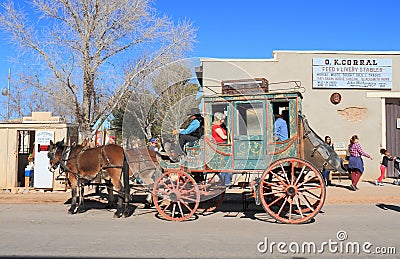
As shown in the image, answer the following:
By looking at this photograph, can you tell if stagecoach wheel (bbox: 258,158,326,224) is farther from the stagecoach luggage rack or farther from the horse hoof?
the horse hoof

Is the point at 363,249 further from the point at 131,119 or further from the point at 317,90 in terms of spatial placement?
the point at 317,90

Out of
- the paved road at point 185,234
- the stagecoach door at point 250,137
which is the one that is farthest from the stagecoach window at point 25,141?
the stagecoach door at point 250,137

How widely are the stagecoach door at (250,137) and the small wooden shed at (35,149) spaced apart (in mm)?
6520

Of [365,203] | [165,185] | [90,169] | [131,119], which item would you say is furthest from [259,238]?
[365,203]

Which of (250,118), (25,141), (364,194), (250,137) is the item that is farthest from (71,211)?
(364,194)

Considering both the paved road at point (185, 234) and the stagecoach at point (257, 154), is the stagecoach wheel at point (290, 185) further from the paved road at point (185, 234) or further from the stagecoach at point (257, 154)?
the paved road at point (185, 234)

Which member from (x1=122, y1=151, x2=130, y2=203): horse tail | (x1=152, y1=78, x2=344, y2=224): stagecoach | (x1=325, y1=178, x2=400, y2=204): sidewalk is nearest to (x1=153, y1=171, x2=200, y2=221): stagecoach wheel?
(x1=152, y1=78, x2=344, y2=224): stagecoach

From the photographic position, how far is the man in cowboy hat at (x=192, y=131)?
27.6 ft

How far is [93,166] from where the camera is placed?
369 inches

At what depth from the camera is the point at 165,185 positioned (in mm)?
8328

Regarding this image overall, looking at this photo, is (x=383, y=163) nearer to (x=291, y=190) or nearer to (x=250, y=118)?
(x=291, y=190)

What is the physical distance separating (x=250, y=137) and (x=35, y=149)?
7.57 m

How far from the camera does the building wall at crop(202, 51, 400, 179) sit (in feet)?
48.5

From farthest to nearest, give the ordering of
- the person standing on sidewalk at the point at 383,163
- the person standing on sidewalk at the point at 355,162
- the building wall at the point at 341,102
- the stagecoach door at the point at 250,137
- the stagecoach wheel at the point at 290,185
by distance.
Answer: the building wall at the point at 341,102 → the person standing on sidewalk at the point at 383,163 → the person standing on sidewalk at the point at 355,162 → the stagecoach door at the point at 250,137 → the stagecoach wheel at the point at 290,185
